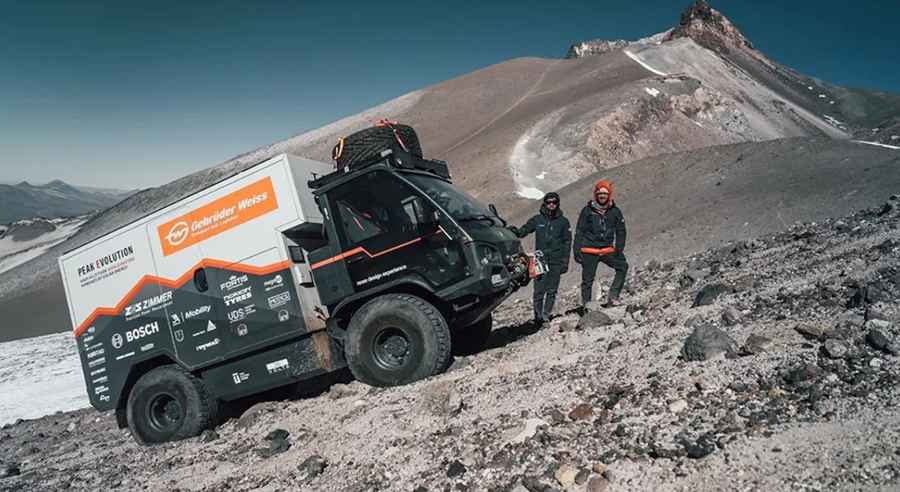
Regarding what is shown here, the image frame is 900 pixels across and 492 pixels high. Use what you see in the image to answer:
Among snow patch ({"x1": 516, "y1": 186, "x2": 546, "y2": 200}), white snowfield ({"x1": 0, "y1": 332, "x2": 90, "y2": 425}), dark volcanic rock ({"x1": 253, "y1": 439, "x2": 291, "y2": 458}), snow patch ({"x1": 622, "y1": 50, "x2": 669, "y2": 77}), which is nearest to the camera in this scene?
dark volcanic rock ({"x1": 253, "y1": 439, "x2": 291, "y2": 458})

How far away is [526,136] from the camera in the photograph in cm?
3525

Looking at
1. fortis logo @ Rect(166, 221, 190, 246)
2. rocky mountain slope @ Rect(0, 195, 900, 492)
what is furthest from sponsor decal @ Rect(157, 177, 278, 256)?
rocky mountain slope @ Rect(0, 195, 900, 492)

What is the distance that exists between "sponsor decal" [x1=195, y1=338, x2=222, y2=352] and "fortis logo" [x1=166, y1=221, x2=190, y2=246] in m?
1.32

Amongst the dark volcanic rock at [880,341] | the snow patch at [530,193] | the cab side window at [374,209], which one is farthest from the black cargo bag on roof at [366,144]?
the snow patch at [530,193]

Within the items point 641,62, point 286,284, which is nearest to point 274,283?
point 286,284

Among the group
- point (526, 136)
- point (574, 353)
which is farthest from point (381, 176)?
point (526, 136)

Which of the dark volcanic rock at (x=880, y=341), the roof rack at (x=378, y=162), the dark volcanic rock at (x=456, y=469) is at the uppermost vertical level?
the roof rack at (x=378, y=162)

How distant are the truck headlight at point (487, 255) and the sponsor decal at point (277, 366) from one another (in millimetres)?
2703

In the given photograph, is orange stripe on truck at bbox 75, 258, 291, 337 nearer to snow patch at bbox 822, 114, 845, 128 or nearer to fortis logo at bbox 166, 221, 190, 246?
fortis logo at bbox 166, 221, 190, 246

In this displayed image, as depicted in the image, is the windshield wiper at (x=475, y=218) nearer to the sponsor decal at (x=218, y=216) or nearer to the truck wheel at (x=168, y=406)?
the sponsor decal at (x=218, y=216)

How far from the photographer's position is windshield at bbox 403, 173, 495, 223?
265 inches

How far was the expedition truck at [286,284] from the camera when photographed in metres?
6.42

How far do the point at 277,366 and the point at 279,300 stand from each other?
→ 2.87ft

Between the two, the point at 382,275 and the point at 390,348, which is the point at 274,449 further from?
the point at 382,275
